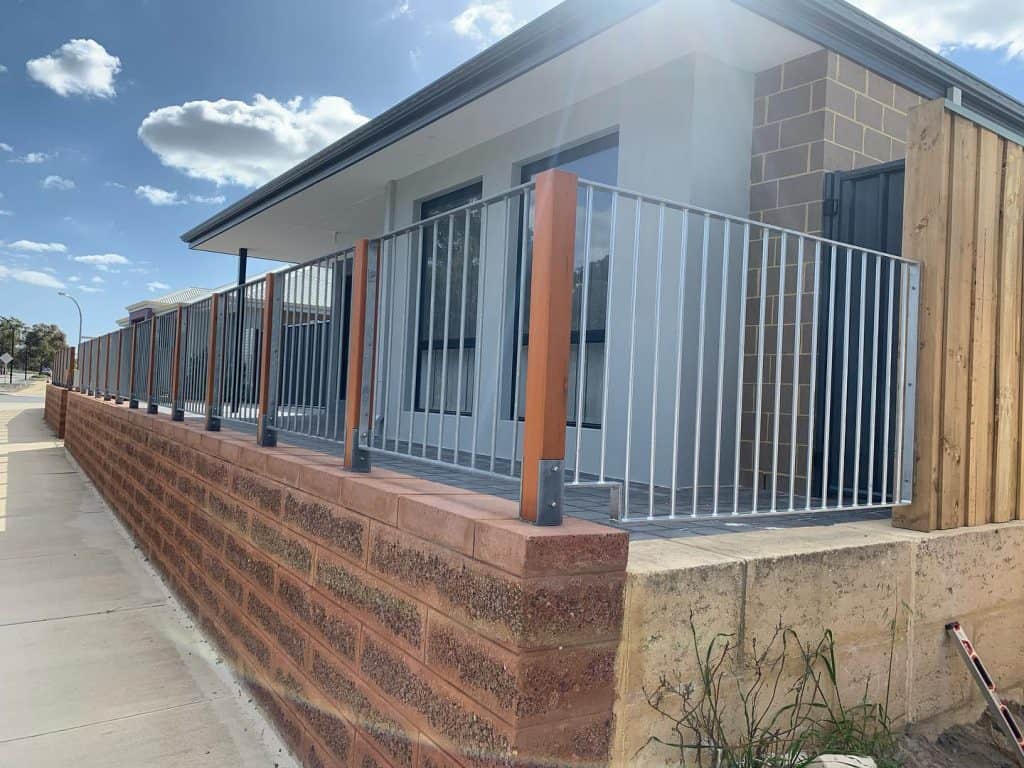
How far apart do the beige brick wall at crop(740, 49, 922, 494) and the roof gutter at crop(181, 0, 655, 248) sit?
172cm

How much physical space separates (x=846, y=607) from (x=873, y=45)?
8.65ft

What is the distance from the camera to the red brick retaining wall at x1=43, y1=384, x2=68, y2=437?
16.0 metres

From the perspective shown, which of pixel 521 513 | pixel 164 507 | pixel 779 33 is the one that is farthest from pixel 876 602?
pixel 164 507

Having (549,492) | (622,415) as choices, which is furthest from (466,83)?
(549,492)

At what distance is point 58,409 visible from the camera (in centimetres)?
1702

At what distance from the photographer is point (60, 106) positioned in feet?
132

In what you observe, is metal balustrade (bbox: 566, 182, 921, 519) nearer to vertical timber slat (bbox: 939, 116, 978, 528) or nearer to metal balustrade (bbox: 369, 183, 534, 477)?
vertical timber slat (bbox: 939, 116, 978, 528)

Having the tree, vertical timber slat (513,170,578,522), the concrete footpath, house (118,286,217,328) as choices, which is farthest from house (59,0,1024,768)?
the tree

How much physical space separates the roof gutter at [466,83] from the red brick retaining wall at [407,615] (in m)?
2.52

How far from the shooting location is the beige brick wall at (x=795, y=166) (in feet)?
14.8

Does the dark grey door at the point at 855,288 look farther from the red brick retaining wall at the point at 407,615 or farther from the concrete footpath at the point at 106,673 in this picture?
the concrete footpath at the point at 106,673

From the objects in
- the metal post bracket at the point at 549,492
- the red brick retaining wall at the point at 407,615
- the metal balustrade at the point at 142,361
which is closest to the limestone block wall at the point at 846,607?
the red brick retaining wall at the point at 407,615

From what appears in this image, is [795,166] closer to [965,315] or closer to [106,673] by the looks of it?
[965,315]

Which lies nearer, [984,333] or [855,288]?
[984,333]
